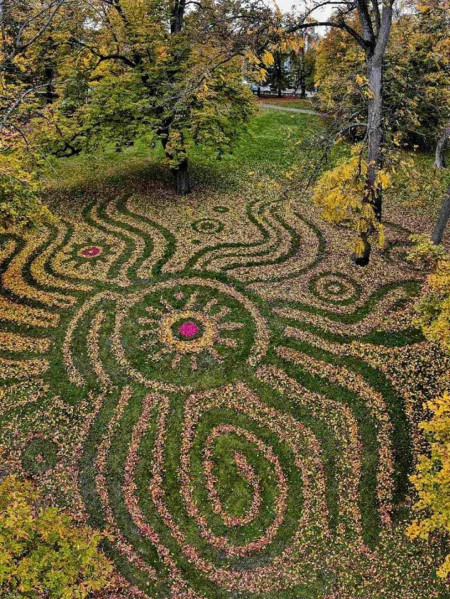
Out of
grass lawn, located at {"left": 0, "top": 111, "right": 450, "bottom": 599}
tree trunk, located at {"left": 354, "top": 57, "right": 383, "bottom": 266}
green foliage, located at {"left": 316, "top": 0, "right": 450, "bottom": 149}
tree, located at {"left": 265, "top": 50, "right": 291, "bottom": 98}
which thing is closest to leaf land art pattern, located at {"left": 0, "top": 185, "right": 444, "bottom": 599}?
grass lawn, located at {"left": 0, "top": 111, "right": 450, "bottom": 599}

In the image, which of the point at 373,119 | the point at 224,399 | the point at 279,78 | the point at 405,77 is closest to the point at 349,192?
the point at 373,119

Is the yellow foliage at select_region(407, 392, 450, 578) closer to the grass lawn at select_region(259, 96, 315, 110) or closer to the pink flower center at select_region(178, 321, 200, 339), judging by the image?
the pink flower center at select_region(178, 321, 200, 339)

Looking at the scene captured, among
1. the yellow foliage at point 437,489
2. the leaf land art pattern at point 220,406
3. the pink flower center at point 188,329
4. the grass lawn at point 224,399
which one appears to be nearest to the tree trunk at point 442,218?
the grass lawn at point 224,399

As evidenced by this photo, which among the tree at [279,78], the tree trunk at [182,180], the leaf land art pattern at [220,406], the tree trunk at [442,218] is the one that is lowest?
the leaf land art pattern at [220,406]

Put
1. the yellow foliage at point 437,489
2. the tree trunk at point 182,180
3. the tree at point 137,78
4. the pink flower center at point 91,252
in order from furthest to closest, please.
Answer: the tree trunk at point 182,180, the tree at point 137,78, the pink flower center at point 91,252, the yellow foliage at point 437,489

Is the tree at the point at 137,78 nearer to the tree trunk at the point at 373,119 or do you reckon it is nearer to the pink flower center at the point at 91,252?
the pink flower center at the point at 91,252

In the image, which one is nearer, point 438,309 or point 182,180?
point 438,309

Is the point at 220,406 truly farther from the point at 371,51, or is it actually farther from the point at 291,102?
the point at 291,102
